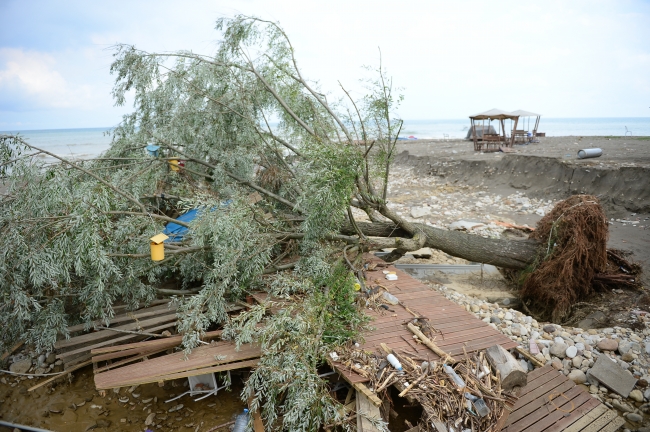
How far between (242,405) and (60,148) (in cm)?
3678

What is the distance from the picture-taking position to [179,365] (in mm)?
3436

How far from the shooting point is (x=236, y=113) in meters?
5.16

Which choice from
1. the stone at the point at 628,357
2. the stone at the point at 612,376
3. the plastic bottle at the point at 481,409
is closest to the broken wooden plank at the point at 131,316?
the plastic bottle at the point at 481,409

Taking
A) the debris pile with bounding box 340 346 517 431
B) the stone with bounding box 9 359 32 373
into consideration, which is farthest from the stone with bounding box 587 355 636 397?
the stone with bounding box 9 359 32 373

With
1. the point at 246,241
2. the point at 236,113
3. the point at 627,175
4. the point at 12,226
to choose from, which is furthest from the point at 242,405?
the point at 627,175

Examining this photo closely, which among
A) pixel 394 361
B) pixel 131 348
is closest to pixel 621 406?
pixel 394 361

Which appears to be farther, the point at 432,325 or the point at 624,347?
the point at 624,347

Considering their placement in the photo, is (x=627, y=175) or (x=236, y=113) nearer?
(x=236, y=113)

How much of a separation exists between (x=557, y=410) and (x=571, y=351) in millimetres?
1050

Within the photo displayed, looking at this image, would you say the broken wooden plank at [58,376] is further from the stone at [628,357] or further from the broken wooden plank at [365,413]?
the stone at [628,357]

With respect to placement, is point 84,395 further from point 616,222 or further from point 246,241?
point 616,222

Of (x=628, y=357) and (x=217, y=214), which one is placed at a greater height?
(x=217, y=214)

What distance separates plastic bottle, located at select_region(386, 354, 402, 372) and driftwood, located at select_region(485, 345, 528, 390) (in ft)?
2.56

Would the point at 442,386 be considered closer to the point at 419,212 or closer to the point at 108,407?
the point at 108,407
